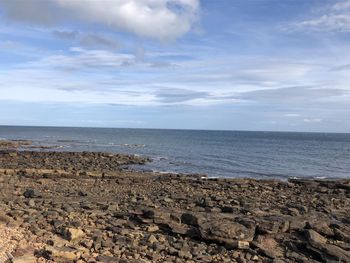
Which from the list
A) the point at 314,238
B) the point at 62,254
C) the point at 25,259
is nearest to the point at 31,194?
the point at 62,254

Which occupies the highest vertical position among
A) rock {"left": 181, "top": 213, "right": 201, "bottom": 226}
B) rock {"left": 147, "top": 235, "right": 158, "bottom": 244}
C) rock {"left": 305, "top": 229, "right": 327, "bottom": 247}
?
rock {"left": 181, "top": 213, "right": 201, "bottom": 226}

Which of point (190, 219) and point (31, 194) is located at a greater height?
point (190, 219)

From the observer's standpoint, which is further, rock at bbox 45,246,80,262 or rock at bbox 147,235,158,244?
rock at bbox 147,235,158,244

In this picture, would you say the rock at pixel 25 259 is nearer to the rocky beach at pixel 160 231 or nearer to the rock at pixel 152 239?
the rocky beach at pixel 160 231

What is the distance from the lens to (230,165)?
48875 millimetres

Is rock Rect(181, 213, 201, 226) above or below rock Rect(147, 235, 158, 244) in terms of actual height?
above

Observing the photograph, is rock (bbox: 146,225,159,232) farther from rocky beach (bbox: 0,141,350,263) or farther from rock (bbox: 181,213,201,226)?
rock (bbox: 181,213,201,226)

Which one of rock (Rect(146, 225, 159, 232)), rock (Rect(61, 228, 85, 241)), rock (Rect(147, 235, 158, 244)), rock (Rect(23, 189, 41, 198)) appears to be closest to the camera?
rock (Rect(61, 228, 85, 241))

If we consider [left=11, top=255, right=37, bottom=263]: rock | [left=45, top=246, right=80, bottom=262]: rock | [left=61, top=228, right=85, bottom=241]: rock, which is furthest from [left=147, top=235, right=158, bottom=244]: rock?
[left=11, top=255, right=37, bottom=263]: rock

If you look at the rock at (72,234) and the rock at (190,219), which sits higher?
the rock at (190,219)

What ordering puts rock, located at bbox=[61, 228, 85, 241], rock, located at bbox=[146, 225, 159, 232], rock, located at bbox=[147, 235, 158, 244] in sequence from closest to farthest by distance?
rock, located at bbox=[61, 228, 85, 241], rock, located at bbox=[147, 235, 158, 244], rock, located at bbox=[146, 225, 159, 232]

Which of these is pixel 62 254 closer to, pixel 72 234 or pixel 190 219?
pixel 72 234

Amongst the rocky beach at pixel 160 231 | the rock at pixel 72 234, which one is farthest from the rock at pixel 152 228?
the rock at pixel 72 234

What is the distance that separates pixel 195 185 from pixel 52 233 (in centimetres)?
1646
